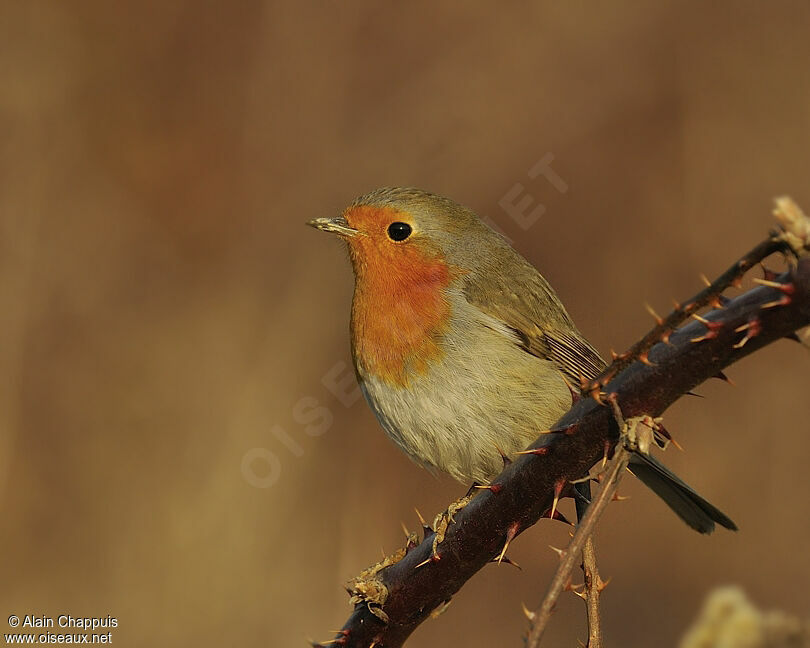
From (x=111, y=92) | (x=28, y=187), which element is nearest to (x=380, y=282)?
(x=28, y=187)

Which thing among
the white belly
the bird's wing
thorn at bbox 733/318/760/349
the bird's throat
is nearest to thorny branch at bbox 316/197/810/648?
thorn at bbox 733/318/760/349

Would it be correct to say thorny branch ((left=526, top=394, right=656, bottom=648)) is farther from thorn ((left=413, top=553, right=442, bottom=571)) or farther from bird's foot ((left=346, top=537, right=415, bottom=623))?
bird's foot ((left=346, top=537, right=415, bottom=623))

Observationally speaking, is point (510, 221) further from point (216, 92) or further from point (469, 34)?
point (216, 92)

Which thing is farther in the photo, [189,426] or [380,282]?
[189,426]

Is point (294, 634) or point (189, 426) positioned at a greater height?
point (189, 426)

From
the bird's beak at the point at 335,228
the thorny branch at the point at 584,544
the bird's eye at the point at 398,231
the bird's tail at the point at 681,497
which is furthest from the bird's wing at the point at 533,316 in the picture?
the thorny branch at the point at 584,544

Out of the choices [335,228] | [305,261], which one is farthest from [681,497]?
[305,261]
